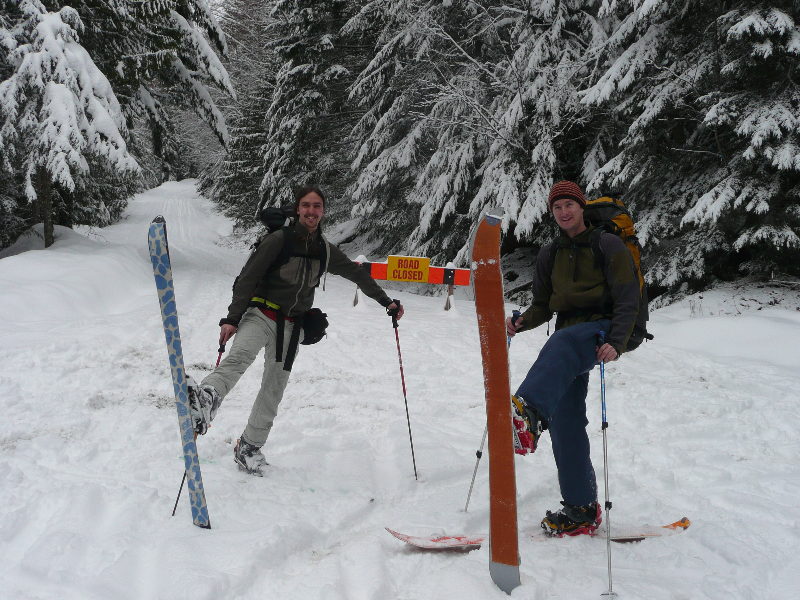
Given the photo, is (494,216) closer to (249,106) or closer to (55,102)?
(55,102)

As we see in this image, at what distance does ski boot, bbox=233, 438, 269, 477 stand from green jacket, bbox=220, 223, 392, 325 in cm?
108

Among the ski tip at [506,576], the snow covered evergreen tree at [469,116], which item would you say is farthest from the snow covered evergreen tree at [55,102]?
the ski tip at [506,576]

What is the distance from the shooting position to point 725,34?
28.1 ft

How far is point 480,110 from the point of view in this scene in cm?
1238

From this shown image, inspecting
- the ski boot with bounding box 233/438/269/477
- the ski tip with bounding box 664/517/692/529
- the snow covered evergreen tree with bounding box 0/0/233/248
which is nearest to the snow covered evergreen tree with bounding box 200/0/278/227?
the snow covered evergreen tree with bounding box 0/0/233/248

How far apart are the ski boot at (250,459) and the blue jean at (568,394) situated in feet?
7.28

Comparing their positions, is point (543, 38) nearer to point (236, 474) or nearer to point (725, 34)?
point (725, 34)

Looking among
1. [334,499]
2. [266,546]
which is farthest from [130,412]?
[266,546]

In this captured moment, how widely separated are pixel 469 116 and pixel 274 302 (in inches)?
393

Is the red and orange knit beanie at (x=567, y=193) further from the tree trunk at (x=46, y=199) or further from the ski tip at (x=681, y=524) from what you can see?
the tree trunk at (x=46, y=199)

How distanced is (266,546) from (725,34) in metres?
9.59

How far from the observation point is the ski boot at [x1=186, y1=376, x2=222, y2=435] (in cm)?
326

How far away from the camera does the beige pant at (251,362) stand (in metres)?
3.80

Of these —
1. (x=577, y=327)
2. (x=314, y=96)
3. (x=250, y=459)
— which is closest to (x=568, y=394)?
(x=577, y=327)
